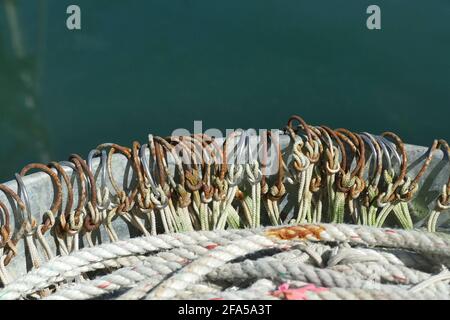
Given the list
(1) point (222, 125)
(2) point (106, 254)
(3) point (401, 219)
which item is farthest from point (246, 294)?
(1) point (222, 125)

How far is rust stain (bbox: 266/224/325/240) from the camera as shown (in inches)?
74.7

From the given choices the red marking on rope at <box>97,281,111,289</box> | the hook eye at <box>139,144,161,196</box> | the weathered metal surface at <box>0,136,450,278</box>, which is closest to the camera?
the red marking on rope at <box>97,281,111,289</box>

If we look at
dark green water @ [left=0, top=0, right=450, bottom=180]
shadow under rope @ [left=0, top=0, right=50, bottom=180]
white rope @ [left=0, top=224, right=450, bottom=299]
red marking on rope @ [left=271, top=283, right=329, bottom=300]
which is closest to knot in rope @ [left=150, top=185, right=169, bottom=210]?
white rope @ [left=0, top=224, right=450, bottom=299]

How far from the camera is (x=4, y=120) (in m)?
3.18

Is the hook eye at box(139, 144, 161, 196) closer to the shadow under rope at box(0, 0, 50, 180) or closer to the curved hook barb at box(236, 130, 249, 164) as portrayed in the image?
the curved hook barb at box(236, 130, 249, 164)

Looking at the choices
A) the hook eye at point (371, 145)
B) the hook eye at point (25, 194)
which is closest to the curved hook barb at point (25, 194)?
the hook eye at point (25, 194)

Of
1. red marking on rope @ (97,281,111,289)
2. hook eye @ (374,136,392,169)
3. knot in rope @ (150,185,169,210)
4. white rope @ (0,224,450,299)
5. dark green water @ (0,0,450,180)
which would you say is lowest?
red marking on rope @ (97,281,111,289)

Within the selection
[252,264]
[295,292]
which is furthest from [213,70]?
[295,292]

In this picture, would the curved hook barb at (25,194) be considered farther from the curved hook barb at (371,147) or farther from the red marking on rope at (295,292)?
the curved hook barb at (371,147)

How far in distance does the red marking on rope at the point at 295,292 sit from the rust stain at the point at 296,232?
26 cm

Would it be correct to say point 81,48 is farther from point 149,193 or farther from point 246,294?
point 246,294

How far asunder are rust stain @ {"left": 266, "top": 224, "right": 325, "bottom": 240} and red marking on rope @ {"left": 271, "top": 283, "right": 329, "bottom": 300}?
261mm
